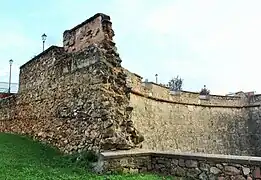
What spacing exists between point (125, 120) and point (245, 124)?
643 inches

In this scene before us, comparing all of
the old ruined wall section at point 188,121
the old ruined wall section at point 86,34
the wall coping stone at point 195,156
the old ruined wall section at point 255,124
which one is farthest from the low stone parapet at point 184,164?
the old ruined wall section at point 255,124

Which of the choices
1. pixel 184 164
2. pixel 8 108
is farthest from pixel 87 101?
pixel 8 108

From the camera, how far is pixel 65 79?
7.97 meters

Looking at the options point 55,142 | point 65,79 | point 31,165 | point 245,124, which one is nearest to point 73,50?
point 65,79

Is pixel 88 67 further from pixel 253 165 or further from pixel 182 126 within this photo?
pixel 182 126

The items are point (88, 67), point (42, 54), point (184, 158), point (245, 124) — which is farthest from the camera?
point (245, 124)

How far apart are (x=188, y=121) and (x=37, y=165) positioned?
12.6 meters

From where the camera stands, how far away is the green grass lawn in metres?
5.02

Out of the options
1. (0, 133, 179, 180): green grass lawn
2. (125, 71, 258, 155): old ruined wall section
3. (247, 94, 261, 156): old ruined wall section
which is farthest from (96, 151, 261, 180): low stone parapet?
(247, 94, 261, 156): old ruined wall section

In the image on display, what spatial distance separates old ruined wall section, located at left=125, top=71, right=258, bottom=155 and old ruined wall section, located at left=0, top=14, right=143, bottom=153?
4066mm

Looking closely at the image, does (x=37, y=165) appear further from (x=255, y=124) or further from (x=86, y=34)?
(x=255, y=124)

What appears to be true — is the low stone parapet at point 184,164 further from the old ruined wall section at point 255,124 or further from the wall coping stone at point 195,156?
the old ruined wall section at point 255,124

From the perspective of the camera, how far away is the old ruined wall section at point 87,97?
6512 mm

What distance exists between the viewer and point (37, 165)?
233 inches
